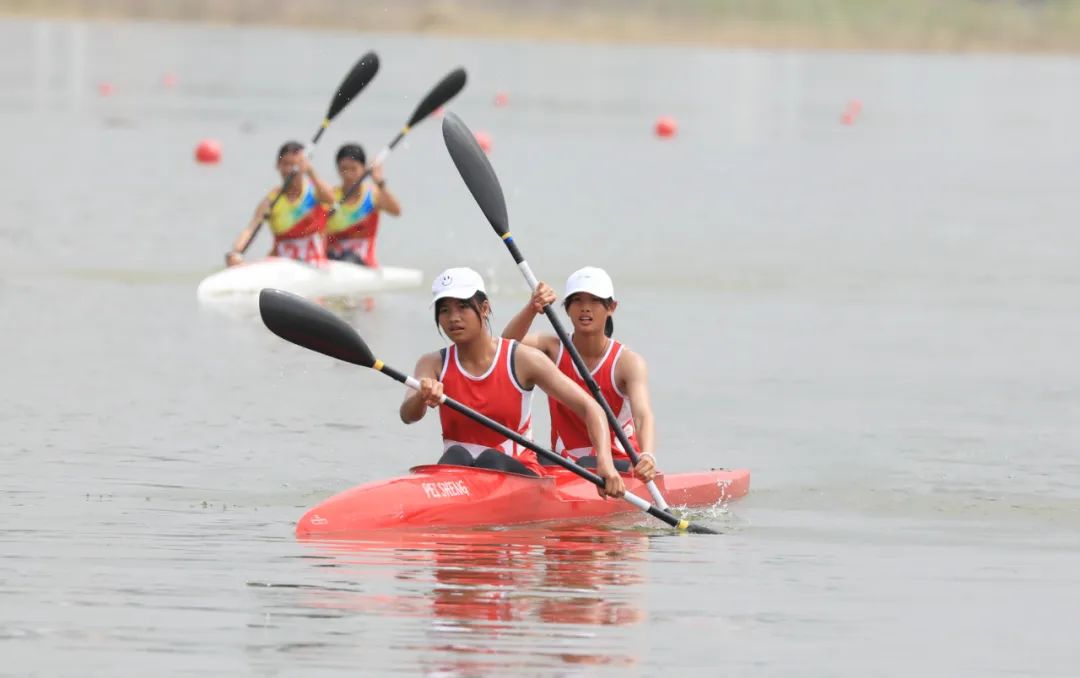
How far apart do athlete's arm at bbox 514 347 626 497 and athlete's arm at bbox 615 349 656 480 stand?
334 millimetres

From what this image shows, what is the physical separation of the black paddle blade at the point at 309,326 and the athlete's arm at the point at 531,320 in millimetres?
834

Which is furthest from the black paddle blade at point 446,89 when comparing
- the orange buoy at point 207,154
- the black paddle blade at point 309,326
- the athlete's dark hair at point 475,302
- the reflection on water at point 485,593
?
the orange buoy at point 207,154

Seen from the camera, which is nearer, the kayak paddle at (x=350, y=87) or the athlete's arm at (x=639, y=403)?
the athlete's arm at (x=639, y=403)

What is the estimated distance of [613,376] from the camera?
12.0 metres

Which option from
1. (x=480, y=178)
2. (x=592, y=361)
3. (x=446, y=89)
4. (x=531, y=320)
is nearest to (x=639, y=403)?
(x=592, y=361)

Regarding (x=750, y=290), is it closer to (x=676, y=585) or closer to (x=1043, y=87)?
(x=676, y=585)

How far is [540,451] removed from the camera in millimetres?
11250

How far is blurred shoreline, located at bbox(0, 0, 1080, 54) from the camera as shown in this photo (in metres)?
104

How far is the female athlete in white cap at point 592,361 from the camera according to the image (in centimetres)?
1159

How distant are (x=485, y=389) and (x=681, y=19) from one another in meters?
99.4

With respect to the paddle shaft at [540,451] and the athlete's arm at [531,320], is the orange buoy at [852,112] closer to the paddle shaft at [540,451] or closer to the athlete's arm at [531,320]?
the athlete's arm at [531,320]

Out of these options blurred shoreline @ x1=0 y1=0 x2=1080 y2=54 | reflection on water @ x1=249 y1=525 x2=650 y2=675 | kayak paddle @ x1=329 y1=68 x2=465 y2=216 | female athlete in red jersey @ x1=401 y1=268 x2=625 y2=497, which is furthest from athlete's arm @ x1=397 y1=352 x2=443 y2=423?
blurred shoreline @ x1=0 y1=0 x2=1080 y2=54

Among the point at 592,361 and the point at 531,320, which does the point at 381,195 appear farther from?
the point at 531,320

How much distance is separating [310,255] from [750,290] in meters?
5.35
